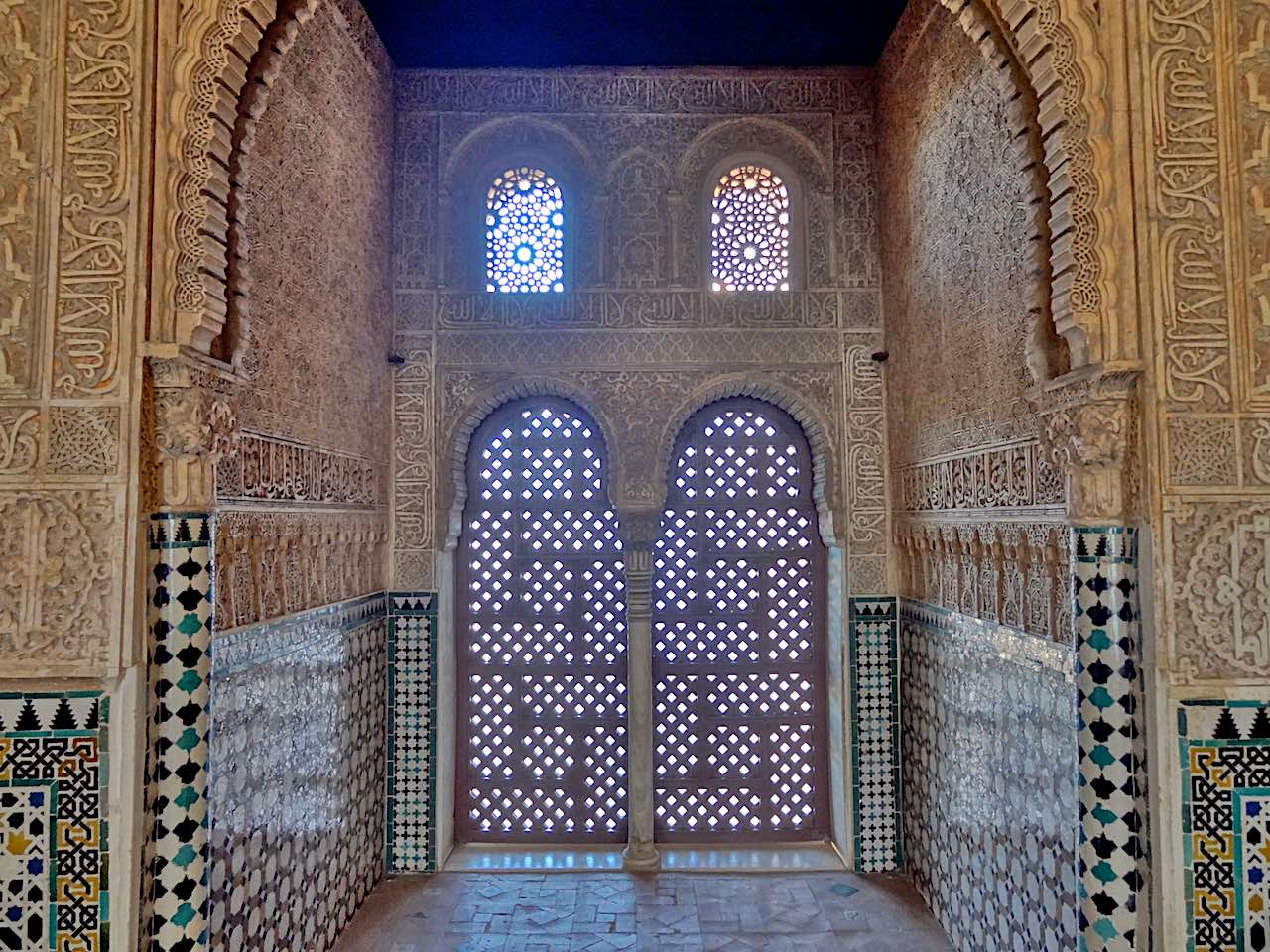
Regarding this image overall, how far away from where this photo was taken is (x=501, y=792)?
5914 mm

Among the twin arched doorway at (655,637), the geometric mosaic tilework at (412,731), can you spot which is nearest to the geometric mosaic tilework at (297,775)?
the geometric mosaic tilework at (412,731)

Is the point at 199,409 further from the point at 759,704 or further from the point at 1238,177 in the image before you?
the point at 759,704

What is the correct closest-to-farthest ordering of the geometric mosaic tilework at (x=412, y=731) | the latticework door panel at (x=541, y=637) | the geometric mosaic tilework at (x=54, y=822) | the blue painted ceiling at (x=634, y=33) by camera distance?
1. the geometric mosaic tilework at (x=54, y=822)
2. the blue painted ceiling at (x=634, y=33)
3. the geometric mosaic tilework at (x=412, y=731)
4. the latticework door panel at (x=541, y=637)

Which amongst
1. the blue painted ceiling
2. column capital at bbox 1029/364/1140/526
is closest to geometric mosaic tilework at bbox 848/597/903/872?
column capital at bbox 1029/364/1140/526

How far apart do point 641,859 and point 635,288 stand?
11.8 feet

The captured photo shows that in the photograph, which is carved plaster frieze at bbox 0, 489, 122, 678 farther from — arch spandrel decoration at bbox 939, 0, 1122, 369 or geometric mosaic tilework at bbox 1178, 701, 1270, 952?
geometric mosaic tilework at bbox 1178, 701, 1270, 952

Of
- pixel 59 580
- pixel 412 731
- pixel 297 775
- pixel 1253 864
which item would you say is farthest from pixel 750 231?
pixel 59 580

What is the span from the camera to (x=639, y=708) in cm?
576

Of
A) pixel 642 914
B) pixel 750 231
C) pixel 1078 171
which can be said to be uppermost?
pixel 750 231

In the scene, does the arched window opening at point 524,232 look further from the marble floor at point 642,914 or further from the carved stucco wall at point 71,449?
the marble floor at point 642,914

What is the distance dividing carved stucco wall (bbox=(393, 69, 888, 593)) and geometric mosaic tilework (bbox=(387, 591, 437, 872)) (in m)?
0.22

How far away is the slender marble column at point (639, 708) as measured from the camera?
18.7 ft

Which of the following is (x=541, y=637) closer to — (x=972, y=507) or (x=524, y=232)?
(x=524, y=232)

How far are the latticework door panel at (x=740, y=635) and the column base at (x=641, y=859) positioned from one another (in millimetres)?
257
